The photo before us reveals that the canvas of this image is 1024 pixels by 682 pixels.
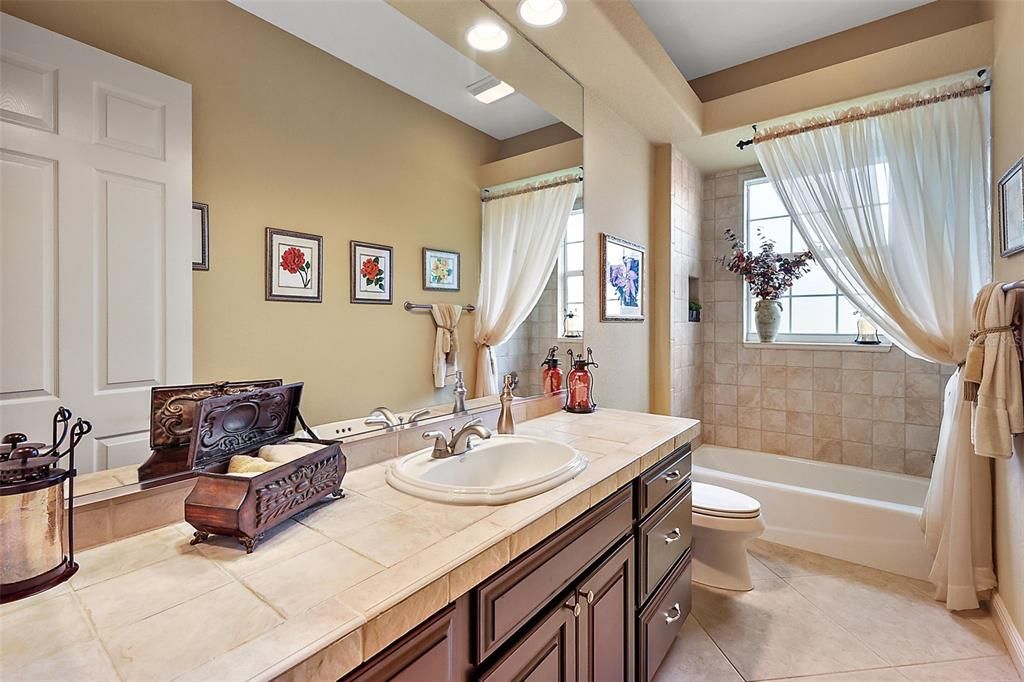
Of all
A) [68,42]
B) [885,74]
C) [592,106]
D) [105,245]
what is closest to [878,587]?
[885,74]

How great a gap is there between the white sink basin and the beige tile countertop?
33 millimetres

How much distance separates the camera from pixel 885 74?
2.29m

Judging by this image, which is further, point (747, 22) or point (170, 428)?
point (747, 22)

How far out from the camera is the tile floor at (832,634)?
5.67 ft

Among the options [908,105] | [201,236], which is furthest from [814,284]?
[201,236]

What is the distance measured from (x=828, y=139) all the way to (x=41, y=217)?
10.7 ft

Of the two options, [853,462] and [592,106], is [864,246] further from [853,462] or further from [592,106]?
[592,106]

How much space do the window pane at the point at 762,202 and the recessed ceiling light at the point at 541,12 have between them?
2.30 metres

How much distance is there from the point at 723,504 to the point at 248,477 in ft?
6.64

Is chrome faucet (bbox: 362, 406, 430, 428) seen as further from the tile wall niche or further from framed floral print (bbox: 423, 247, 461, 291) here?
the tile wall niche

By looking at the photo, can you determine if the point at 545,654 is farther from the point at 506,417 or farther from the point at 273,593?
the point at 506,417

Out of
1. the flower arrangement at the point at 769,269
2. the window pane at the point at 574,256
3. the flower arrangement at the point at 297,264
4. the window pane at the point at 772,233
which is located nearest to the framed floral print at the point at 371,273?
the flower arrangement at the point at 297,264

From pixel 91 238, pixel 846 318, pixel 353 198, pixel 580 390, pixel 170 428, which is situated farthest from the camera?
pixel 846 318

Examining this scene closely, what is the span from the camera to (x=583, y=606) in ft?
3.81
